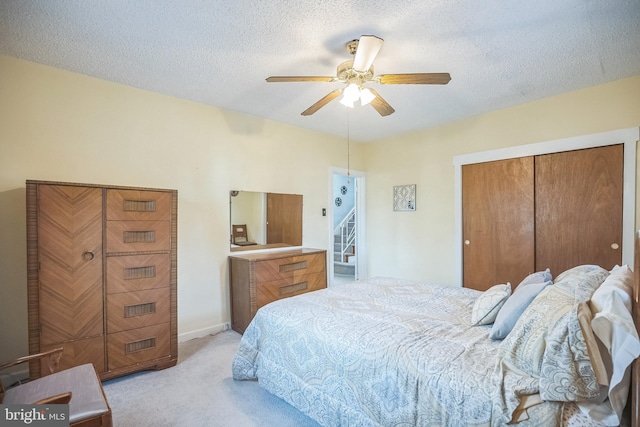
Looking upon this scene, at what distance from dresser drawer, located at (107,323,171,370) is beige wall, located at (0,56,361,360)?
0.58 m

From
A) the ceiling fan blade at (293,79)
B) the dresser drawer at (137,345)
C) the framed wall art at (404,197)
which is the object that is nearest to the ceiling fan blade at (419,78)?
the ceiling fan blade at (293,79)

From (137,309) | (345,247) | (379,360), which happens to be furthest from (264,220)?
(345,247)

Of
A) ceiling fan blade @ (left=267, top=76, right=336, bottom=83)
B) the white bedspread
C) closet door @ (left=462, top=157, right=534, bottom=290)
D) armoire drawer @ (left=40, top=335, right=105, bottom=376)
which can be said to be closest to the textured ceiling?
ceiling fan blade @ (left=267, top=76, right=336, bottom=83)

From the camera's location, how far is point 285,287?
3332 millimetres

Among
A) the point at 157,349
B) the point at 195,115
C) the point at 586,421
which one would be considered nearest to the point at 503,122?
the point at 586,421

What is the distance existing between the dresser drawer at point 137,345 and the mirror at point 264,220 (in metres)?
1.23

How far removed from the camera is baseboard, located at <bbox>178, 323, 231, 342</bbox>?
10.1 ft

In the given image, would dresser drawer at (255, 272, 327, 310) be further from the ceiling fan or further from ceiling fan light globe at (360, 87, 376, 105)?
ceiling fan light globe at (360, 87, 376, 105)

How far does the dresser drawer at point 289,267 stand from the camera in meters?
3.13

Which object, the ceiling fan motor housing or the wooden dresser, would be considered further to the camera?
the wooden dresser

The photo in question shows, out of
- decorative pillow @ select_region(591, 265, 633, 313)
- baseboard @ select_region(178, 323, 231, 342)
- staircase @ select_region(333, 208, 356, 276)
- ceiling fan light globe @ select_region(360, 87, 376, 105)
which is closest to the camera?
decorative pillow @ select_region(591, 265, 633, 313)

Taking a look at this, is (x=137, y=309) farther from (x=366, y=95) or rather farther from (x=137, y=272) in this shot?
(x=366, y=95)

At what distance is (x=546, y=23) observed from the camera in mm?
1863

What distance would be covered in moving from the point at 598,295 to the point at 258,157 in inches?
129
